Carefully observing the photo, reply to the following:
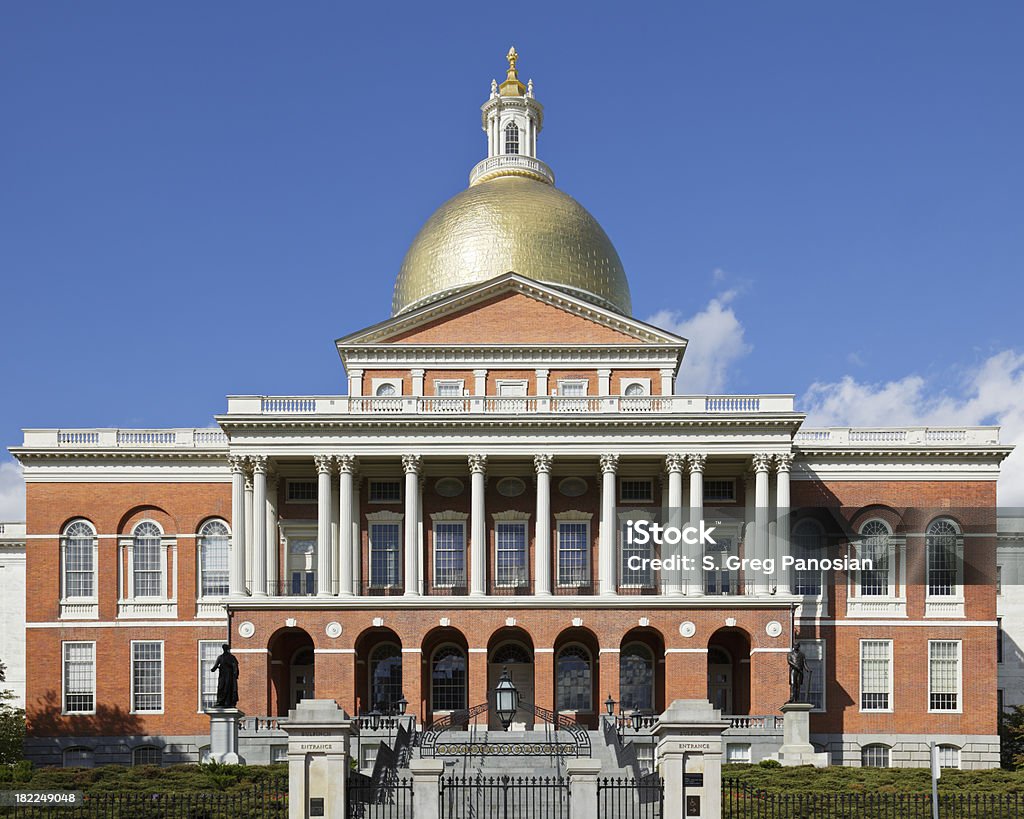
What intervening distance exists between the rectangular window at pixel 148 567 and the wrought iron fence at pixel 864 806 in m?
32.5

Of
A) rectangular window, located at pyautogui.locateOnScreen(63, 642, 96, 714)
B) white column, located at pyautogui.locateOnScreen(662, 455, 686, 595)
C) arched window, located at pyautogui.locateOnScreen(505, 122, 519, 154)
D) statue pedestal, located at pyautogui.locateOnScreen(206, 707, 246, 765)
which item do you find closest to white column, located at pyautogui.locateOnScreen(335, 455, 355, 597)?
statue pedestal, located at pyautogui.locateOnScreen(206, 707, 246, 765)

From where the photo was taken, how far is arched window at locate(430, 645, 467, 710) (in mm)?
60000

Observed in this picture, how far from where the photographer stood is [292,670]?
60.3 m

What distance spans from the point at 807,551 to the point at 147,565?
27.2m

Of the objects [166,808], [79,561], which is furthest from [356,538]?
[166,808]

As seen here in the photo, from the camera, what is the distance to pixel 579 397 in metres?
58.7

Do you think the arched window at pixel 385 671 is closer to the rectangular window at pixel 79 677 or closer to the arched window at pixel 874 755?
the rectangular window at pixel 79 677

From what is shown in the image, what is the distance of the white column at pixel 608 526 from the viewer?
57562mm

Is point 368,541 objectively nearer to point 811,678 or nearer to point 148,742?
point 148,742

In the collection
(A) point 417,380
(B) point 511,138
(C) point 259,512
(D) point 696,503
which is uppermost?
(B) point 511,138

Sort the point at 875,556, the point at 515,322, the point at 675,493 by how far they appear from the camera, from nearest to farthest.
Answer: the point at 675,493
the point at 875,556
the point at 515,322

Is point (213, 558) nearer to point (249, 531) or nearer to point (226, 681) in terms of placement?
point (249, 531)

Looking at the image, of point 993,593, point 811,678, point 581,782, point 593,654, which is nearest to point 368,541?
point 593,654

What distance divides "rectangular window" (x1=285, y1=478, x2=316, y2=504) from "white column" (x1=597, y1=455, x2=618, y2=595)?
11973 millimetres
